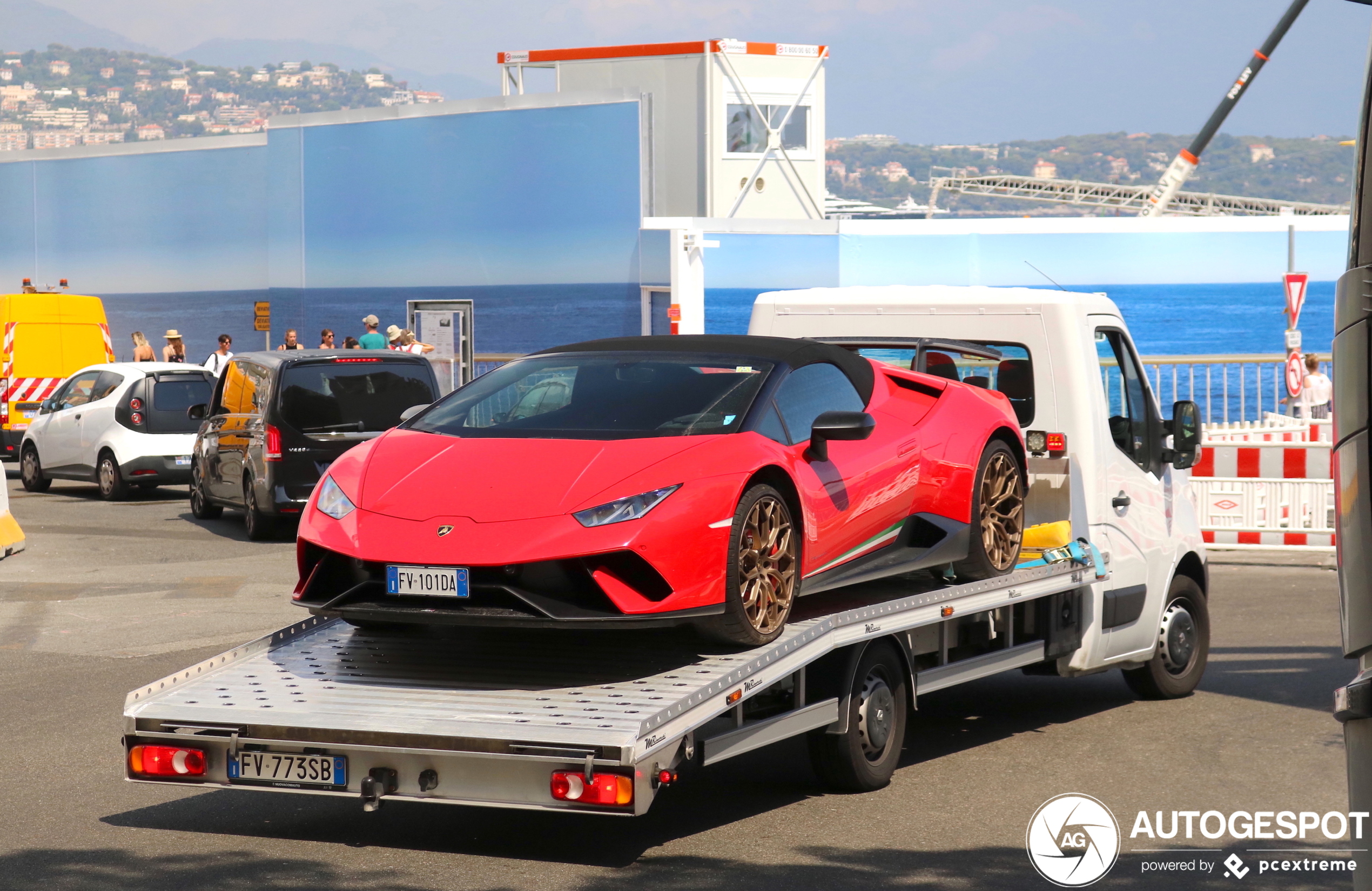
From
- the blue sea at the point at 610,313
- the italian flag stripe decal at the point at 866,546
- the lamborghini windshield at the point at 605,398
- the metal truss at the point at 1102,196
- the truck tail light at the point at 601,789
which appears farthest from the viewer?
the metal truss at the point at 1102,196

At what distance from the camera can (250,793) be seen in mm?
6781

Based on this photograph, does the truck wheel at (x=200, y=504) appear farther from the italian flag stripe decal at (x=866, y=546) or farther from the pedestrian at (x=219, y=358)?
the italian flag stripe decal at (x=866, y=546)

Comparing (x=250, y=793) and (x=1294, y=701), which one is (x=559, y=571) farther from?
(x=1294, y=701)

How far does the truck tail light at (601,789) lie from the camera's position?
504 cm

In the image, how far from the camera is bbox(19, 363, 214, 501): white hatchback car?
19562mm

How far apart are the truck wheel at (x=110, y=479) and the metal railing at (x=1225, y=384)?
14.3 m

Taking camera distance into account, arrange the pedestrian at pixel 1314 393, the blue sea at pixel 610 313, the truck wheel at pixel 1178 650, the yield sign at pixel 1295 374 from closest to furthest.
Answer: the truck wheel at pixel 1178 650
the pedestrian at pixel 1314 393
the yield sign at pixel 1295 374
the blue sea at pixel 610 313

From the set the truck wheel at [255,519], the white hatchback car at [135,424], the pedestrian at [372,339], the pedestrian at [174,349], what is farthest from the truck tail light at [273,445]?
the pedestrian at [174,349]

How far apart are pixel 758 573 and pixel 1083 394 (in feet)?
9.40

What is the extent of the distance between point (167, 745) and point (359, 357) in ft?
33.4

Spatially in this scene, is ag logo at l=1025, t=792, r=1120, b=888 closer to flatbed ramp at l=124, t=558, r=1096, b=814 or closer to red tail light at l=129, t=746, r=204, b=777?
flatbed ramp at l=124, t=558, r=1096, b=814

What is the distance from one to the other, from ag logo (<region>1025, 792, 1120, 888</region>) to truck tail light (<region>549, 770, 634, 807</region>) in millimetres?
1591

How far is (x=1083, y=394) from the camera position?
8227 mm

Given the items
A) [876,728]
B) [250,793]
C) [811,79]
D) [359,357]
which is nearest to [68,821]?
[250,793]
